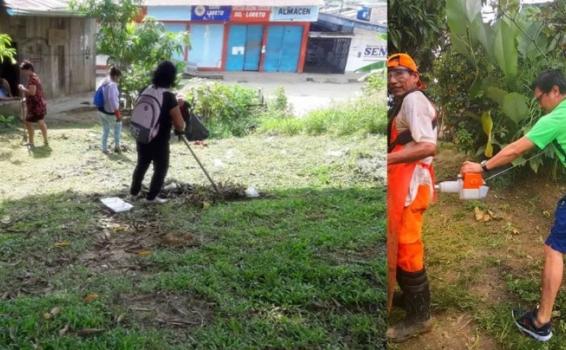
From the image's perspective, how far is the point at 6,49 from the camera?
4.56 feet

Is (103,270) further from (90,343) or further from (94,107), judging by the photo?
(94,107)

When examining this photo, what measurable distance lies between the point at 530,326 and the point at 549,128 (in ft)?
1.99

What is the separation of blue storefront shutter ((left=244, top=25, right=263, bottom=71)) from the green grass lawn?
0.22 meters

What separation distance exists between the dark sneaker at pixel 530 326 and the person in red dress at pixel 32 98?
4.79 ft

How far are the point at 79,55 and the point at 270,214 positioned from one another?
664 millimetres

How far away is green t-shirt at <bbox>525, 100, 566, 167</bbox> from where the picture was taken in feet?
5.33

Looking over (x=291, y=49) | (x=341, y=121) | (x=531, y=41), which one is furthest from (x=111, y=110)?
(x=531, y=41)

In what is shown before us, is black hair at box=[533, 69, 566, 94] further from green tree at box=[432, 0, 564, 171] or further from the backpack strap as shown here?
the backpack strap

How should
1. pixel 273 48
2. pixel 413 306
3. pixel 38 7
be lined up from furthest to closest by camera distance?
pixel 413 306
pixel 273 48
pixel 38 7

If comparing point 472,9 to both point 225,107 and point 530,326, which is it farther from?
point 530,326

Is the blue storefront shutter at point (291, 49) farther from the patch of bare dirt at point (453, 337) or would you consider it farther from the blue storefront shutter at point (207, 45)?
the patch of bare dirt at point (453, 337)

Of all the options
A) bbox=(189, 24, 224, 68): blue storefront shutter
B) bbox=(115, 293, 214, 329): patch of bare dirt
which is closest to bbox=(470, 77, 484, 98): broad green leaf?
bbox=(189, 24, 224, 68): blue storefront shutter

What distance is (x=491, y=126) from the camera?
1.64 metres

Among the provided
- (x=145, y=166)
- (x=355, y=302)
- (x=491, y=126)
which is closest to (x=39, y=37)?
(x=145, y=166)
